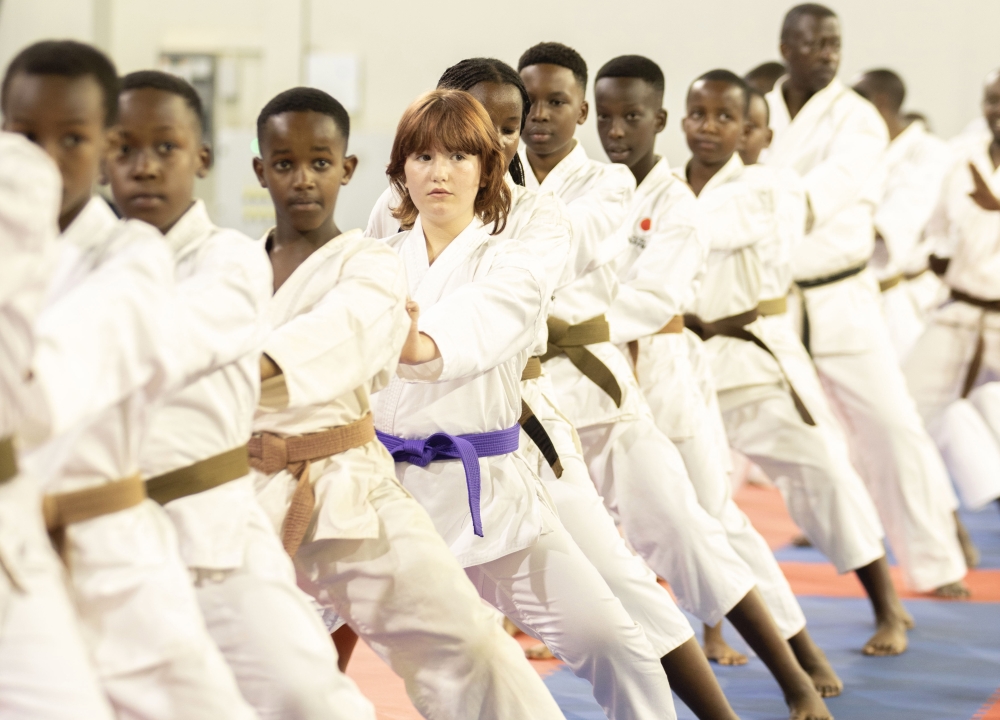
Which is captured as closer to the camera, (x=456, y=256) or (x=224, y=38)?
(x=456, y=256)

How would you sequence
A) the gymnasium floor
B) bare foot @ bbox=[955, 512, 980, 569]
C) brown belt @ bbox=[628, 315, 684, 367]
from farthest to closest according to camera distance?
bare foot @ bbox=[955, 512, 980, 569]
brown belt @ bbox=[628, 315, 684, 367]
the gymnasium floor

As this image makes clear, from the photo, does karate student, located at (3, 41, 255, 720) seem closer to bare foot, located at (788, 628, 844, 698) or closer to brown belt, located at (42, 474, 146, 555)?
brown belt, located at (42, 474, 146, 555)

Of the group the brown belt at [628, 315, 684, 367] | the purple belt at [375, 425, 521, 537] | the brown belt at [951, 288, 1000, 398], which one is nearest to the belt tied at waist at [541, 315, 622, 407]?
the brown belt at [628, 315, 684, 367]

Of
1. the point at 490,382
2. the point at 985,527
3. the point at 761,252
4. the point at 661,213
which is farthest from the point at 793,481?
the point at 985,527

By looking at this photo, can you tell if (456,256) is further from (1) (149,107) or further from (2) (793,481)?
(2) (793,481)

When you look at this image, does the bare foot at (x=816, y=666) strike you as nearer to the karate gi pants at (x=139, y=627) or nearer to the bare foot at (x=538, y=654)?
the bare foot at (x=538, y=654)

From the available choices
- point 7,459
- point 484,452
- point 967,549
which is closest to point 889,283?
point 967,549

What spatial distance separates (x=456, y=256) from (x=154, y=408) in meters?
1.00

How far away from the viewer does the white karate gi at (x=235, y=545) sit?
6.25ft

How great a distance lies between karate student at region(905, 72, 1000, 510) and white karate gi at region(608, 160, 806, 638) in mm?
1791

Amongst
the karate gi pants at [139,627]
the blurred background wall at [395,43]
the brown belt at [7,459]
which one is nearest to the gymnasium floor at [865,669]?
the karate gi pants at [139,627]

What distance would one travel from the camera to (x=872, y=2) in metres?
9.90

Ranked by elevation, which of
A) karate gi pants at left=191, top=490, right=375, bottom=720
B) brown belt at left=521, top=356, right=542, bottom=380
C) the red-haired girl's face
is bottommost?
karate gi pants at left=191, top=490, right=375, bottom=720

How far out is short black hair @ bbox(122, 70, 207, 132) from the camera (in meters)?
1.98
